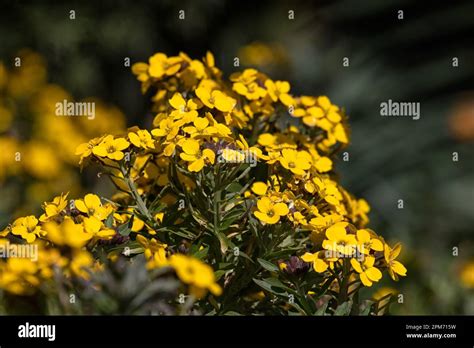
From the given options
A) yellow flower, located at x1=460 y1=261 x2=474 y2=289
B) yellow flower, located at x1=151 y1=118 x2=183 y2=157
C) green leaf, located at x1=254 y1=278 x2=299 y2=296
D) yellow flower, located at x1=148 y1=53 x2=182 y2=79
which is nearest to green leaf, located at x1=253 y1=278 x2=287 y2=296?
green leaf, located at x1=254 y1=278 x2=299 y2=296

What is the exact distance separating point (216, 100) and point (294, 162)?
26 centimetres

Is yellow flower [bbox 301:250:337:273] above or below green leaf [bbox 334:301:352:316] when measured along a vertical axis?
above

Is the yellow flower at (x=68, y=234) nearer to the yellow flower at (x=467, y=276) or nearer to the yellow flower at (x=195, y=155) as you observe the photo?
the yellow flower at (x=195, y=155)

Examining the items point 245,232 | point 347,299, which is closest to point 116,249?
point 245,232

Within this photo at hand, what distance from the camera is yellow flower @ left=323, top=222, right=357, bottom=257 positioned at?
1758 millimetres

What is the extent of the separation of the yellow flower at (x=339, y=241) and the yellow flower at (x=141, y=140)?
1.46 ft

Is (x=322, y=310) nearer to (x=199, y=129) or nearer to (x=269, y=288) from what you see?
(x=269, y=288)

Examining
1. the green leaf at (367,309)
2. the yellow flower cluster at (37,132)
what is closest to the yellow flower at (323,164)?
the green leaf at (367,309)

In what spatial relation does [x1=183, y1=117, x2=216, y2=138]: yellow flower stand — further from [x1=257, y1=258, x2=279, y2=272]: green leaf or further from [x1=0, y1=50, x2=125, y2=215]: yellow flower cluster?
[x1=0, y1=50, x2=125, y2=215]: yellow flower cluster

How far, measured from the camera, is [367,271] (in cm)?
178

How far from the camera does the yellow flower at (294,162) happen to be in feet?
6.21

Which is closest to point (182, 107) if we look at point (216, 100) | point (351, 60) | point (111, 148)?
point (216, 100)
